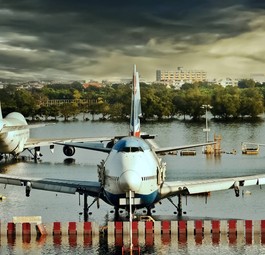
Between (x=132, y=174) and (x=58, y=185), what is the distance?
8882 mm

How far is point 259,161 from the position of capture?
124 meters

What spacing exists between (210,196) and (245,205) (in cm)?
660

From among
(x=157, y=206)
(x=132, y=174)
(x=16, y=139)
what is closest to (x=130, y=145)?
(x=132, y=174)

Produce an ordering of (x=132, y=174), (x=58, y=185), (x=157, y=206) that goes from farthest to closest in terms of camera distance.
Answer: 1. (x=157, y=206)
2. (x=58, y=185)
3. (x=132, y=174)

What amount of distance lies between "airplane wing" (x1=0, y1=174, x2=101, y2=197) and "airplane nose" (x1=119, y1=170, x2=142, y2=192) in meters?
5.80

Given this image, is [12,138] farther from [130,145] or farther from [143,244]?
[143,244]

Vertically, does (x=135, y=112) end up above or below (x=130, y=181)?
above

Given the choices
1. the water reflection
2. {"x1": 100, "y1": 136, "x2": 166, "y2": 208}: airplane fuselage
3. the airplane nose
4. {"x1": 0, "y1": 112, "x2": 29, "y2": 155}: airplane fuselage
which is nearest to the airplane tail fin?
{"x1": 100, "y1": 136, "x2": 166, "y2": 208}: airplane fuselage

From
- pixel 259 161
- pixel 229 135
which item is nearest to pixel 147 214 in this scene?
pixel 259 161

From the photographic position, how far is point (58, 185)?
2420 inches

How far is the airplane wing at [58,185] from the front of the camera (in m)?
60.9

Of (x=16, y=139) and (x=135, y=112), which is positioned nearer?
(x=135, y=112)

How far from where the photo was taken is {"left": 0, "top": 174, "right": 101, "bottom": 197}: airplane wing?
200 feet

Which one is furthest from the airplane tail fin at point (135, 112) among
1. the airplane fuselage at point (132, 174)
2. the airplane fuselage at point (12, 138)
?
the airplane fuselage at point (12, 138)
